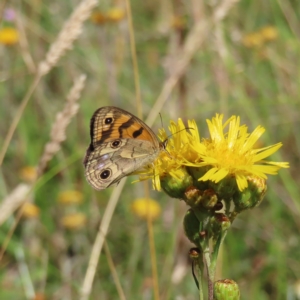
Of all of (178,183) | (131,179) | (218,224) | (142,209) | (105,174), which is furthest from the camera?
(131,179)

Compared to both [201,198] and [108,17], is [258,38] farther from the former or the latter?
[201,198]

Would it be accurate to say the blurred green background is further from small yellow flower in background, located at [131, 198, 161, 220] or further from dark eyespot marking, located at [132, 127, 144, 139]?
dark eyespot marking, located at [132, 127, 144, 139]

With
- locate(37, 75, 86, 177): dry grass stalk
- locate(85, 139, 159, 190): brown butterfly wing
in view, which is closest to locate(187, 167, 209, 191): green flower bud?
locate(85, 139, 159, 190): brown butterfly wing

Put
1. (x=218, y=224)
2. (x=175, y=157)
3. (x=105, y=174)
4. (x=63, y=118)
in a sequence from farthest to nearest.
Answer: (x=63, y=118) → (x=105, y=174) → (x=175, y=157) → (x=218, y=224)

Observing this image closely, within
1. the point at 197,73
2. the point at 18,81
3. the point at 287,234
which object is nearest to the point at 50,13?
the point at 18,81

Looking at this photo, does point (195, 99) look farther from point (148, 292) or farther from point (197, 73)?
point (148, 292)

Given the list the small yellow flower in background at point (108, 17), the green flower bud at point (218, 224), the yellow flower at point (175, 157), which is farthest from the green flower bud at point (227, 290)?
the small yellow flower in background at point (108, 17)

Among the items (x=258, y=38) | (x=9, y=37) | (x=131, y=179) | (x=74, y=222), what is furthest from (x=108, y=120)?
(x=258, y=38)
